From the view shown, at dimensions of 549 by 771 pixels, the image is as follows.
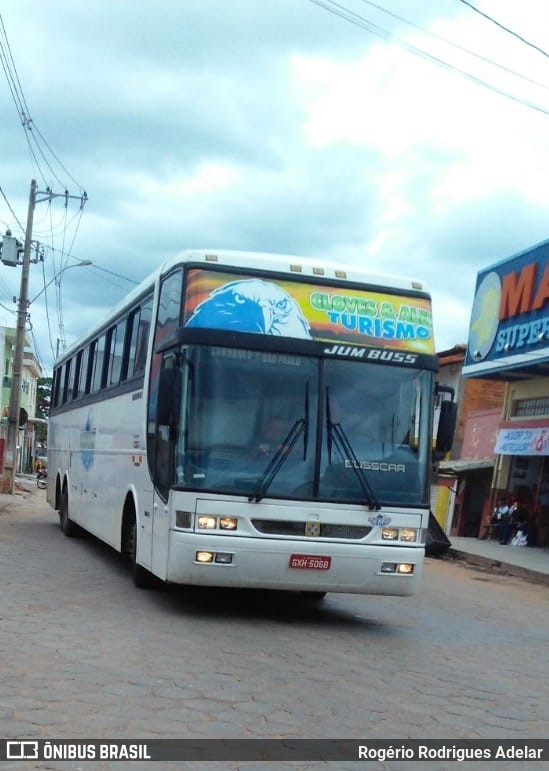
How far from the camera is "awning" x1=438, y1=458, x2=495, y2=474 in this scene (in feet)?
99.2

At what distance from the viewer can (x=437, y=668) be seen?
7828 millimetres

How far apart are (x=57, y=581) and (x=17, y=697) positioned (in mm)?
5574

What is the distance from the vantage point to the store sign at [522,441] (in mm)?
25252

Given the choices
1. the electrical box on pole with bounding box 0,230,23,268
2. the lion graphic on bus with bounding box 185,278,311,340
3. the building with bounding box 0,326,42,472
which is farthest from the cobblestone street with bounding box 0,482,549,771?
the building with bounding box 0,326,42,472

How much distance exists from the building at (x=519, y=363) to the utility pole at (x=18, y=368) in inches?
636

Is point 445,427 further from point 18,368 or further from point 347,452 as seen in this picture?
point 18,368

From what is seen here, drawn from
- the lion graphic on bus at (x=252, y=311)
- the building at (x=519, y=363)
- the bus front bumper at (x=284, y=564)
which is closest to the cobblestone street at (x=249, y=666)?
the bus front bumper at (x=284, y=564)

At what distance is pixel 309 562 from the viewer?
29.1ft

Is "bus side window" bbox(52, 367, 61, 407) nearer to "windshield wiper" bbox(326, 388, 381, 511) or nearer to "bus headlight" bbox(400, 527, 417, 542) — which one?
"windshield wiper" bbox(326, 388, 381, 511)

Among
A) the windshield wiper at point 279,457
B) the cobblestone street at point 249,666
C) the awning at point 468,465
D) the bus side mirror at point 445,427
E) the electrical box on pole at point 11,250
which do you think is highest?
the electrical box on pole at point 11,250

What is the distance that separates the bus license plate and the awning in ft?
72.0

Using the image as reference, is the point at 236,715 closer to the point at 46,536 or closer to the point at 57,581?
the point at 57,581

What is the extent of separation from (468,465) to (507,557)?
804 centimetres

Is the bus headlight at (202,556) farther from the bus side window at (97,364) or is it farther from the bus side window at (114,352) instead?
the bus side window at (97,364)
